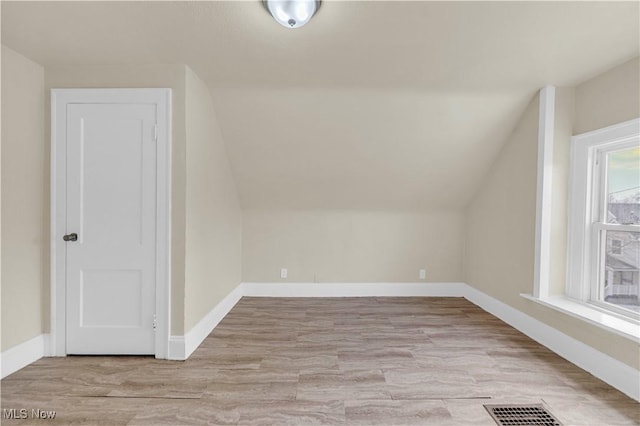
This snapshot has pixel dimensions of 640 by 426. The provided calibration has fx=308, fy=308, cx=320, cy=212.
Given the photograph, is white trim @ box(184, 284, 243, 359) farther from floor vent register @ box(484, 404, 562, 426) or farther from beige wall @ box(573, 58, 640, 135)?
beige wall @ box(573, 58, 640, 135)

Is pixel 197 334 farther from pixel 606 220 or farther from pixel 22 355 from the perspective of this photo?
pixel 606 220

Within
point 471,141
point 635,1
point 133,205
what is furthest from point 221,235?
point 635,1

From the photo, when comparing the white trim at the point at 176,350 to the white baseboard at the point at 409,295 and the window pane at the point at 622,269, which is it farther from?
the window pane at the point at 622,269

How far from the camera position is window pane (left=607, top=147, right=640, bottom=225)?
230cm

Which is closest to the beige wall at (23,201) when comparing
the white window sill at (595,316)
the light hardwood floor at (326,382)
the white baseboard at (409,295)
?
the white baseboard at (409,295)

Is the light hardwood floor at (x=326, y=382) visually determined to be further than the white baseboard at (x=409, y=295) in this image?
No

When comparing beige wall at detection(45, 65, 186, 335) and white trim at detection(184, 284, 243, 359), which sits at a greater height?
beige wall at detection(45, 65, 186, 335)

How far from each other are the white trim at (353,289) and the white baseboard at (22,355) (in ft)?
6.74

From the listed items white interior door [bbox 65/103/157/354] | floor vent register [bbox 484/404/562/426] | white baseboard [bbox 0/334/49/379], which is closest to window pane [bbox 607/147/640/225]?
floor vent register [bbox 484/404/562/426]

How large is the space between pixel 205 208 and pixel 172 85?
103cm

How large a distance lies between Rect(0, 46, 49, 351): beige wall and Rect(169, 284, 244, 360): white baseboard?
3.50 feet

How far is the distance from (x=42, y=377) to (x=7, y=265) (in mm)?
817

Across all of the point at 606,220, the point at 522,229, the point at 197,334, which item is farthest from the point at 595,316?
the point at 197,334

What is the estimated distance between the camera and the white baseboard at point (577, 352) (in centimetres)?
198
